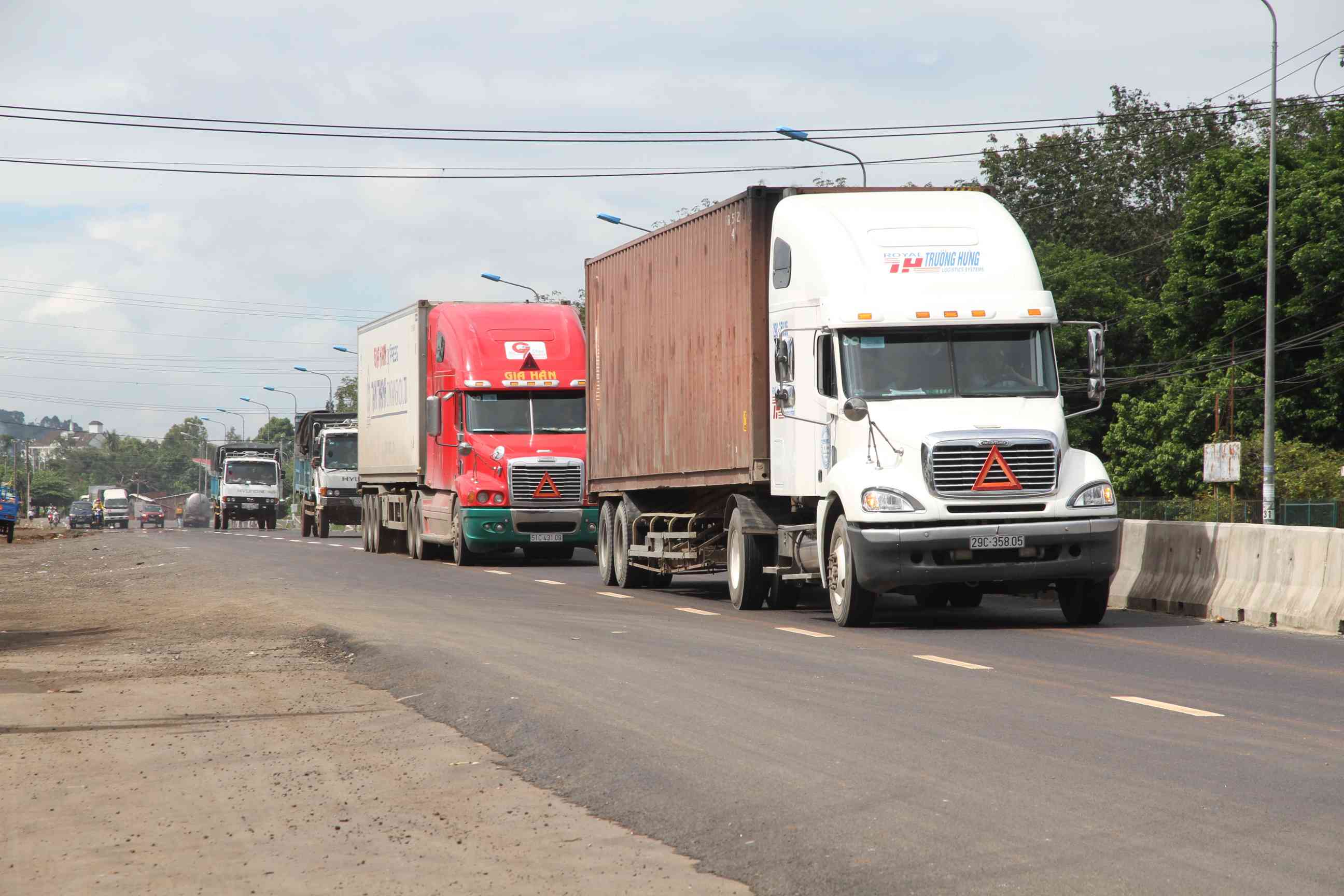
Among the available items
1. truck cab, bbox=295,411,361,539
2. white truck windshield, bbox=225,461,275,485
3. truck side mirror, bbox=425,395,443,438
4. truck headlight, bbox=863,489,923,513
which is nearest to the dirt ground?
truck headlight, bbox=863,489,923,513

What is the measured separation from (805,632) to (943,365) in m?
2.69

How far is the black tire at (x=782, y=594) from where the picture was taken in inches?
734

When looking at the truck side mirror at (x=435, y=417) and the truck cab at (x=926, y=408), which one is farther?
the truck side mirror at (x=435, y=417)

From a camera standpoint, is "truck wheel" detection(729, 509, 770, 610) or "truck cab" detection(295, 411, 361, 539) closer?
"truck wheel" detection(729, 509, 770, 610)

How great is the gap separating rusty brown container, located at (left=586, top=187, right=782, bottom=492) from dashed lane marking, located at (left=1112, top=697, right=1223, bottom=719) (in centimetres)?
787

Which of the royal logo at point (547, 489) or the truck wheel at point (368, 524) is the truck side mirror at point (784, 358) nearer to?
the royal logo at point (547, 489)

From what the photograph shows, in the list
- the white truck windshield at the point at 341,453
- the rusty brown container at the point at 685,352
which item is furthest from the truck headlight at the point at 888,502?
the white truck windshield at the point at 341,453

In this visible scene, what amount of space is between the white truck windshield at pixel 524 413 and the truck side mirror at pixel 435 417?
108 centimetres

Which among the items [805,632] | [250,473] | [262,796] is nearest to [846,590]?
[805,632]

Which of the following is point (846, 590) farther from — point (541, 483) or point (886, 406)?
point (541, 483)

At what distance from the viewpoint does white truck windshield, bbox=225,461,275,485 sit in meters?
71.4

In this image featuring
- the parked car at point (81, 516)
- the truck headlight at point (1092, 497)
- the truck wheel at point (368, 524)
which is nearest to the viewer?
the truck headlight at point (1092, 497)

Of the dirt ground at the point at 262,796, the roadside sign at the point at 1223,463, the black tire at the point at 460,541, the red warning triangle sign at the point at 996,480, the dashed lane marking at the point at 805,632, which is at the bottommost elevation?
the dirt ground at the point at 262,796

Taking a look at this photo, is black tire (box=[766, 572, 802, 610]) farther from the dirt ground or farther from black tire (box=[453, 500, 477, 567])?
black tire (box=[453, 500, 477, 567])
